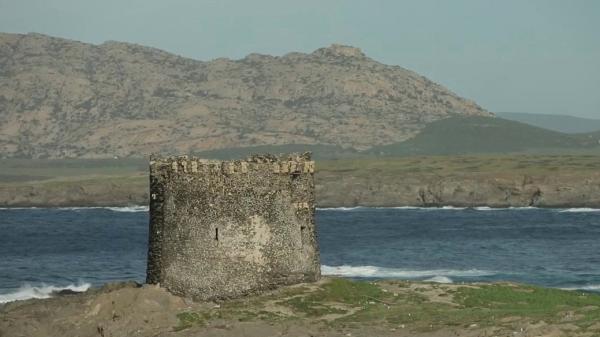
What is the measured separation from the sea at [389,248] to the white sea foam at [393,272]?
0.20 ft

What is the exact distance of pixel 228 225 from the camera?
40250mm

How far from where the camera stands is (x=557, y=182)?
633ft

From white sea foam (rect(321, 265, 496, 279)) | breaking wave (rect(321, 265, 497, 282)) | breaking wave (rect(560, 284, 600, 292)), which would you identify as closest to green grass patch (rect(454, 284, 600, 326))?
breaking wave (rect(560, 284, 600, 292))

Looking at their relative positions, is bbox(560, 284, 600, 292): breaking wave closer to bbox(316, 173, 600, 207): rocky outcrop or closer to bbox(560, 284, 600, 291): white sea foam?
bbox(560, 284, 600, 291): white sea foam

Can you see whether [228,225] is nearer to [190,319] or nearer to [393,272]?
[190,319]

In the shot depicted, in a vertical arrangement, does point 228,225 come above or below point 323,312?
above

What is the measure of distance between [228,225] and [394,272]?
37.7 m

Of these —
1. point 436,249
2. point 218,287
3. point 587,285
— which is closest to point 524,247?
point 436,249

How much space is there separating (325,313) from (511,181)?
162756mm

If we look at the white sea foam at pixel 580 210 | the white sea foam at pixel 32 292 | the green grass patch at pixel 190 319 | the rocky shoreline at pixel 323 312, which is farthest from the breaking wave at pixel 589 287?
the white sea foam at pixel 580 210

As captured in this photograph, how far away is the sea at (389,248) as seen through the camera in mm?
75500

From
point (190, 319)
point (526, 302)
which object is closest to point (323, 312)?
point (190, 319)

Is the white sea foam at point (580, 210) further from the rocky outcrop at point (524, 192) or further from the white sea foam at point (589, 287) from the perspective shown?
the white sea foam at point (589, 287)

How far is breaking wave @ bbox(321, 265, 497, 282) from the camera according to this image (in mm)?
73188
